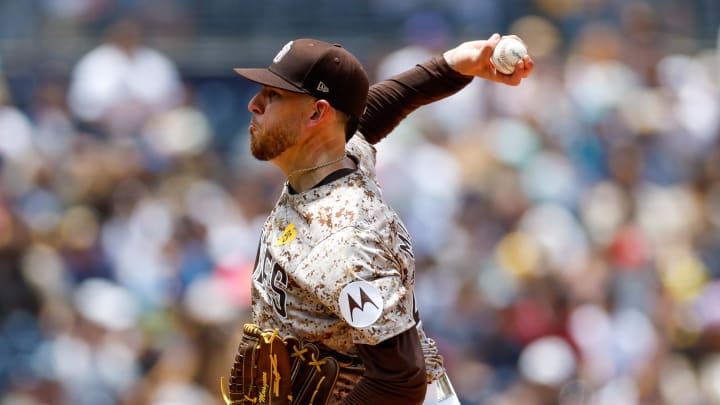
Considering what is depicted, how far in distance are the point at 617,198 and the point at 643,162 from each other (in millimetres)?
527

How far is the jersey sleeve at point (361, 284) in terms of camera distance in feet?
11.2

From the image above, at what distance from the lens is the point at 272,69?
3.74 metres

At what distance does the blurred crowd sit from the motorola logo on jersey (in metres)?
4.53

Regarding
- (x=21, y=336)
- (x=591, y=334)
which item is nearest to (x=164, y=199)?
(x=21, y=336)

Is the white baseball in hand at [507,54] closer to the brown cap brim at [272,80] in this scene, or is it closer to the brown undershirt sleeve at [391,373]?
the brown cap brim at [272,80]

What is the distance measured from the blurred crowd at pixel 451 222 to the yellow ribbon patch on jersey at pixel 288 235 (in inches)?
168

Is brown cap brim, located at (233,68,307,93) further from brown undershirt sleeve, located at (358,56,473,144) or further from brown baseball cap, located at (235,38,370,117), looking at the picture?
brown undershirt sleeve, located at (358,56,473,144)

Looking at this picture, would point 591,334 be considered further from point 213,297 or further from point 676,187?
point 213,297

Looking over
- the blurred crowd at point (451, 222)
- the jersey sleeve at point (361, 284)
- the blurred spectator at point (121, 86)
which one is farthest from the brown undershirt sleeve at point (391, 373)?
the blurred spectator at point (121, 86)

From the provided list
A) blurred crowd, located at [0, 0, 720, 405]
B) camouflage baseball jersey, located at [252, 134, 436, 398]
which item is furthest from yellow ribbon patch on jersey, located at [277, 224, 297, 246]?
blurred crowd, located at [0, 0, 720, 405]

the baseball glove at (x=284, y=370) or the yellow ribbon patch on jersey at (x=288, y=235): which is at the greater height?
the yellow ribbon patch on jersey at (x=288, y=235)

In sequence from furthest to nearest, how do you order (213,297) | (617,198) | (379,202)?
(617,198)
(213,297)
(379,202)

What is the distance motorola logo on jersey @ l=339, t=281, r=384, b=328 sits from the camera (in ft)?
11.2

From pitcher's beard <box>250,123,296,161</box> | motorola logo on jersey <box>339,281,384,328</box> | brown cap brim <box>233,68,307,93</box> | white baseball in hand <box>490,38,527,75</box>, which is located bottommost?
motorola logo on jersey <box>339,281,384,328</box>
